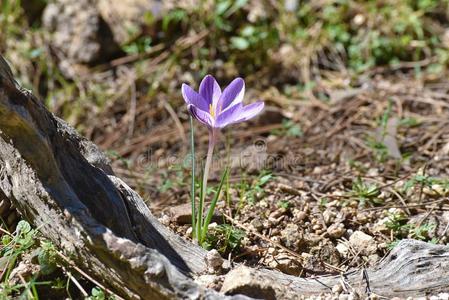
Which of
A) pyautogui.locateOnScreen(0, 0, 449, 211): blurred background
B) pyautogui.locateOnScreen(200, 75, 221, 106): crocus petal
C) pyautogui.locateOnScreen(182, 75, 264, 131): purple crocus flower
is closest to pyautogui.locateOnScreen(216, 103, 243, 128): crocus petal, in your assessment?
pyautogui.locateOnScreen(182, 75, 264, 131): purple crocus flower

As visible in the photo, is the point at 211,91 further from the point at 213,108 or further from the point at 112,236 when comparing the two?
the point at 112,236

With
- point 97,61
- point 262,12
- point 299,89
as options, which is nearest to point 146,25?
point 97,61

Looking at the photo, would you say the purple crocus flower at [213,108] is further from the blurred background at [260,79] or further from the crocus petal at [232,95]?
the blurred background at [260,79]

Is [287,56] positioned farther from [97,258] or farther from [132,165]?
[97,258]

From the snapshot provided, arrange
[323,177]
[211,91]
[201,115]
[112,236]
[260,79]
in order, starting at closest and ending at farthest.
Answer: [112,236], [201,115], [211,91], [323,177], [260,79]

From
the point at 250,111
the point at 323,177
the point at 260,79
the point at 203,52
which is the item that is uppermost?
the point at 250,111

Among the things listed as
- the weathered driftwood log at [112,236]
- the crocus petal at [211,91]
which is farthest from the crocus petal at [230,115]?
the weathered driftwood log at [112,236]

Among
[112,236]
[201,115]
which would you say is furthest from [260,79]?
[112,236]
